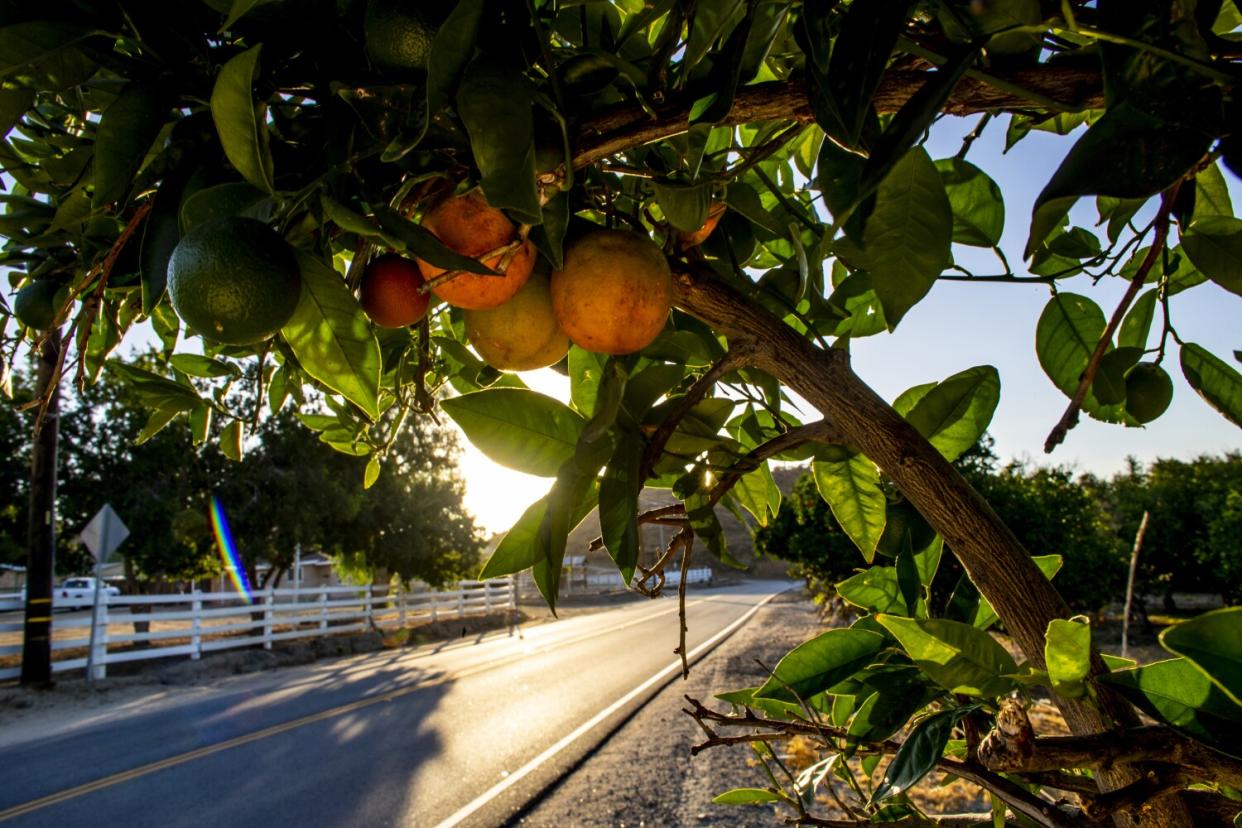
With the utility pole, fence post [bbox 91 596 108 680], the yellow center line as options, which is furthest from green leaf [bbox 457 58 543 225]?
fence post [bbox 91 596 108 680]

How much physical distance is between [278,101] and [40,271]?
0.56m

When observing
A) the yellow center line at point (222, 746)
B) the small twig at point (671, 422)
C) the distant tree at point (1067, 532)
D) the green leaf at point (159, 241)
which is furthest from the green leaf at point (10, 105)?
the distant tree at point (1067, 532)

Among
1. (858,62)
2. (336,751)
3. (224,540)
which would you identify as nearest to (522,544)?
(858,62)

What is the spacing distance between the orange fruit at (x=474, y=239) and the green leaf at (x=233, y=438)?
30.1 inches

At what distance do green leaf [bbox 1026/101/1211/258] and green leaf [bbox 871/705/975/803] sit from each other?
456mm

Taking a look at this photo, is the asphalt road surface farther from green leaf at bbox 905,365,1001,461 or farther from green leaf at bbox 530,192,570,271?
green leaf at bbox 530,192,570,271

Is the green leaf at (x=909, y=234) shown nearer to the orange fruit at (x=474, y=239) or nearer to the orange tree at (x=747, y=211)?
the orange tree at (x=747, y=211)

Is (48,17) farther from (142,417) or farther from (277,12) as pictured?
(142,417)

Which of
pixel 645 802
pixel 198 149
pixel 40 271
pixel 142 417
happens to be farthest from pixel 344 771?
pixel 142 417

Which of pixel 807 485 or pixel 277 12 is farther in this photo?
pixel 807 485

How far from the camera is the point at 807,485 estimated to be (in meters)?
14.0

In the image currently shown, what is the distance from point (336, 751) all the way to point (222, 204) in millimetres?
7980

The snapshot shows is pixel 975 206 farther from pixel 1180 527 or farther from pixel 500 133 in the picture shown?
pixel 1180 527

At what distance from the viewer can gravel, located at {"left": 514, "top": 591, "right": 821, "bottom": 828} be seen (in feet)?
17.4
